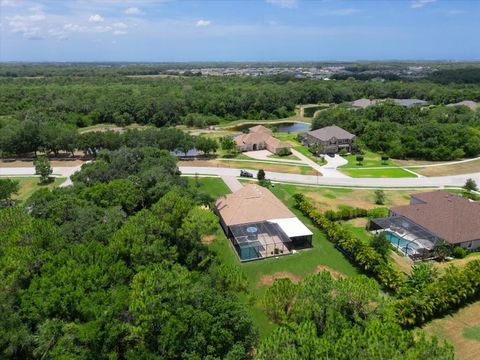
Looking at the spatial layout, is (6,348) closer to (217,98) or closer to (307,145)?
(307,145)

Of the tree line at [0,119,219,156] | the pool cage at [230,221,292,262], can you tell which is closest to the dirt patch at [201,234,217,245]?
the pool cage at [230,221,292,262]

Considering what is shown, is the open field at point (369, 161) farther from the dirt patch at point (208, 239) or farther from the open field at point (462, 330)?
the open field at point (462, 330)

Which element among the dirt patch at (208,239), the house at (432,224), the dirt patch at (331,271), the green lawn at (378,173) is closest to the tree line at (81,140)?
the green lawn at (378,173)

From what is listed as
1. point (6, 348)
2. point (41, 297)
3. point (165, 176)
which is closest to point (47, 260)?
point (41, 297)

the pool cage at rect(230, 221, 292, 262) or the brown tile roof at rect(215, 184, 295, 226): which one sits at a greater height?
the brown tile roof at rect(215, 184, 295, 226)

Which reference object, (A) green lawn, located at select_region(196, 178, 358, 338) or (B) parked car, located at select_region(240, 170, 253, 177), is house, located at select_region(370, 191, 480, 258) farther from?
(B) parked car, located at select_region(240, 170, 253, 177)

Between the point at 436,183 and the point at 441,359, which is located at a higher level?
the point at 441,359
